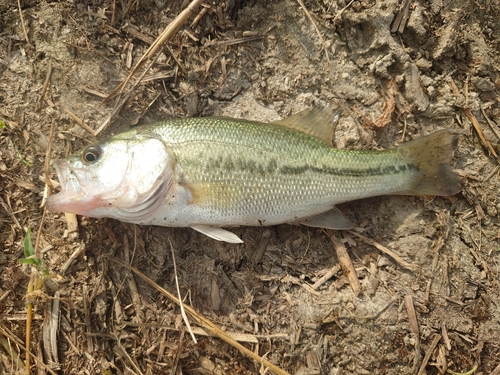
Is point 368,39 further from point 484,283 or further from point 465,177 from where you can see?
point 484,283

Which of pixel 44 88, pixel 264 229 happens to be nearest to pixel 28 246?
pixel 44 88

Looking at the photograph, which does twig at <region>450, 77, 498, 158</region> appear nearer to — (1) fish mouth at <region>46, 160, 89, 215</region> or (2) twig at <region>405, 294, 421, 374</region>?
(2) twig at <region>405, 294, 421, 374</region>

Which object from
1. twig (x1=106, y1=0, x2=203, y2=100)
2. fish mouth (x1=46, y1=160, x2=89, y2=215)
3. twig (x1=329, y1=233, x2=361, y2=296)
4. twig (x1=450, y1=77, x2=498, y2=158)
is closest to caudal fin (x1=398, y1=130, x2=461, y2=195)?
twig (x1=450, y1=77, x2=498, y2=158)

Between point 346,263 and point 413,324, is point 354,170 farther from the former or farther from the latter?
point 413,324

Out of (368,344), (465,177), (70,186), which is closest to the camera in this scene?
(70,186)

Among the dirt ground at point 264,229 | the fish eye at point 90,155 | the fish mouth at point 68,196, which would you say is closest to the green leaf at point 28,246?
the dirt ground at point 264,229

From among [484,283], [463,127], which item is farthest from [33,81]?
[484,283]

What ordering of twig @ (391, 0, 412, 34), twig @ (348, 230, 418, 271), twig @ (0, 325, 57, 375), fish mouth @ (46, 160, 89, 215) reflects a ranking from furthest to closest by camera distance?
1. twig @ (391, 0, 412, 34)
2. twig @ (348, 230, 418, 271)
3. twig @ (0, 325, 57, 375)
4. fish mouth @ (46, 160, 89, 215)

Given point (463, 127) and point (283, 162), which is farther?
point (463, 127)
